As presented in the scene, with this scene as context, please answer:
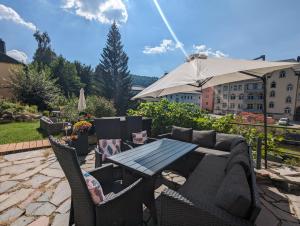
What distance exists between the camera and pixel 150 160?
2.35 meters

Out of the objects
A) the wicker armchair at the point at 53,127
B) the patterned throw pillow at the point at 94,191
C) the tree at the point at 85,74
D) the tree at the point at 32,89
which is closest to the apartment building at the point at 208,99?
the tree at the point at 85,74

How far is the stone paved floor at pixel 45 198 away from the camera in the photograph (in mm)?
2145

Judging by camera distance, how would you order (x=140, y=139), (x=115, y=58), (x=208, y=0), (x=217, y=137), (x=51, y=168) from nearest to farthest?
(x=51, y=168) → (x=217, y=137) → (x=140, y=139) → (x=208, y=0) → (x=115, y=58)

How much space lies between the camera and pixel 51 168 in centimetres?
357

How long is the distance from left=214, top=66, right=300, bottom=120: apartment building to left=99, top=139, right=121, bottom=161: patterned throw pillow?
84.1ft

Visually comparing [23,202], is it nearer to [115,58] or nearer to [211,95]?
[115,58]

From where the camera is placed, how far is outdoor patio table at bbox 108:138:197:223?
2003mm

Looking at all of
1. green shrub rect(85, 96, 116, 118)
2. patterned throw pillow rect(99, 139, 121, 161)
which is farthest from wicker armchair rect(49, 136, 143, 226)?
green shrub rect(85, 96, 116, 118)

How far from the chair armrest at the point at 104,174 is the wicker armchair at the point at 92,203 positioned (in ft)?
1.38

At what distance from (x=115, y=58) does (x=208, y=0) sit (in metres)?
22.2

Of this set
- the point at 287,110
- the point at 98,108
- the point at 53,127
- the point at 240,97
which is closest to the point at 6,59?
the point at 98,108

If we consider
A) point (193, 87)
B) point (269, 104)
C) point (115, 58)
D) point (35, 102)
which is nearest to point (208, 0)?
point (193, 87)

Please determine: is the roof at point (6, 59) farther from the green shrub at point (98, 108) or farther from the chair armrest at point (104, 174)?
the chair armrest at point (104, 174)

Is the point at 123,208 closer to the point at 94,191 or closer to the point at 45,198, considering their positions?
the point at 94,191
